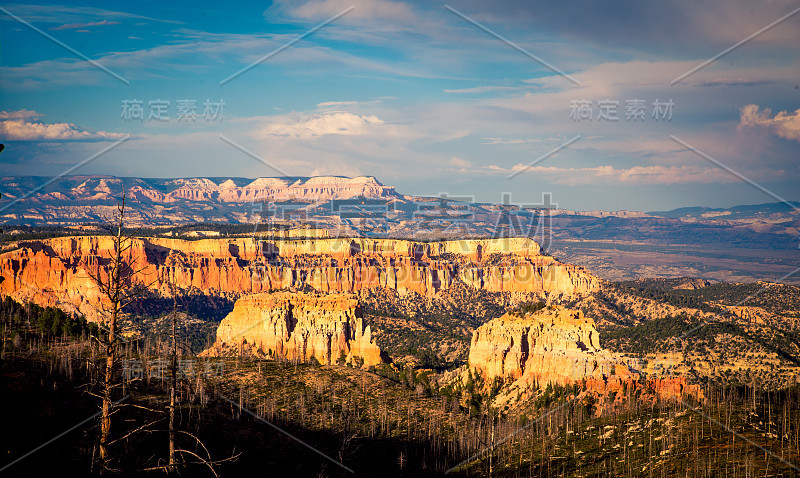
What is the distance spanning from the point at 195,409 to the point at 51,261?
456ft

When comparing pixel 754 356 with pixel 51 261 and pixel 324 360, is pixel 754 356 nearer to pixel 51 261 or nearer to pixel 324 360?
pixel 324 360

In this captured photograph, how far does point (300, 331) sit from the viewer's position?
137 m

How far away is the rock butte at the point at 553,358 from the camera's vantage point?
9375 cm

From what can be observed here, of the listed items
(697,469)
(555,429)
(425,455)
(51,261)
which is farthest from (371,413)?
(51,261)

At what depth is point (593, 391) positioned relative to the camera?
95.1m

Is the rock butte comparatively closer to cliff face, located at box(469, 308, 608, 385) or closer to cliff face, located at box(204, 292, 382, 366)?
cliff face, located at box(469, 308, 608, 385)

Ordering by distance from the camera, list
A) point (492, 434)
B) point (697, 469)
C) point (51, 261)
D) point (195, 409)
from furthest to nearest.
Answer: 1. point (51, 261)
2. point (492, 434)
3. point (195, 409)
4. point (697, 469)

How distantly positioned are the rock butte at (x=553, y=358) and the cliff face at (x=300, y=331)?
2585 centimetres

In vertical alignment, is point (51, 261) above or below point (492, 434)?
above

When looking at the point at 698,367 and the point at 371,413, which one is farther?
the point at 698,367

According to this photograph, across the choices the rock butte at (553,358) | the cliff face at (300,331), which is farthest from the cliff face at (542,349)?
the cliff face at (300,331)

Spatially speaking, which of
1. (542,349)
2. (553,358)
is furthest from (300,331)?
(553,358)

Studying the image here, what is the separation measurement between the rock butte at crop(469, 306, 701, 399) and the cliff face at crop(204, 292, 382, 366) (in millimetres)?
25854

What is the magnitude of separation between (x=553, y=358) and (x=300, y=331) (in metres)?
55.7
